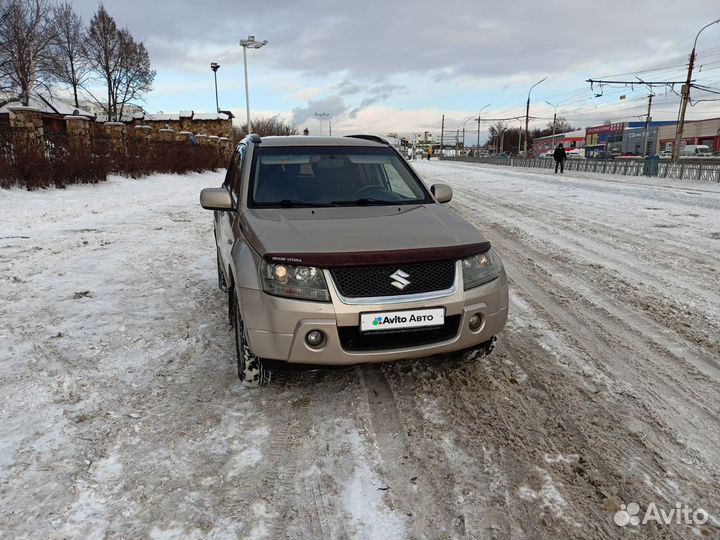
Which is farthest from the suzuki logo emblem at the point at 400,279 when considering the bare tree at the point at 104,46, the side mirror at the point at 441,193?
the bare tree at the point at 104,46

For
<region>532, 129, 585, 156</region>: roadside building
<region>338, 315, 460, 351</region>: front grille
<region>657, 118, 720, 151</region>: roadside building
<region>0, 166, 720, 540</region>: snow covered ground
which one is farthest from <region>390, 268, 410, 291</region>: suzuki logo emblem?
<region>532, 129, 585, 156</region>: roadside building

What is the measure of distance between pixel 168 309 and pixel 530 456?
3634mm

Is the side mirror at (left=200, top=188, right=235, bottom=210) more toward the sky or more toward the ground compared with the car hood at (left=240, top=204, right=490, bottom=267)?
more toward the sky

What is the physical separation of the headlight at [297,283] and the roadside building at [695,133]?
91379mm

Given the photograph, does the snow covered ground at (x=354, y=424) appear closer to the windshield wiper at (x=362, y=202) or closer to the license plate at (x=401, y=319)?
the license plate at (x=401, y=319)

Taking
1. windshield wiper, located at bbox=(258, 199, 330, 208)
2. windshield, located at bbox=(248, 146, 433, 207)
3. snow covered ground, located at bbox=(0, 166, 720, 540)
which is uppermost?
windshield, located at bbox=(248, 146, 433, 207)

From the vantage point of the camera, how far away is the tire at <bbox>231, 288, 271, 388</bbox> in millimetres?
3086

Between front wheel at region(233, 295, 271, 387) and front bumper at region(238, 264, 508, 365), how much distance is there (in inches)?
9.2

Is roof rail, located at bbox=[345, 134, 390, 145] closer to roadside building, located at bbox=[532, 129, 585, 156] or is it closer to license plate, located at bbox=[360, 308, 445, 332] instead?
license plate, located at bbox=[360, 308, 445, 332]

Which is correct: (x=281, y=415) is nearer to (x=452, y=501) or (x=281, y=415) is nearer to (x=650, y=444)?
(x=452, y=501)

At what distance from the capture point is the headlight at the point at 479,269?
3.03 metres

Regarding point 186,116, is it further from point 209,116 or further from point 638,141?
point 638,141

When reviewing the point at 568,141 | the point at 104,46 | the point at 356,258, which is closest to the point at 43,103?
the point at 104,46

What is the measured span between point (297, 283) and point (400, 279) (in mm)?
606
